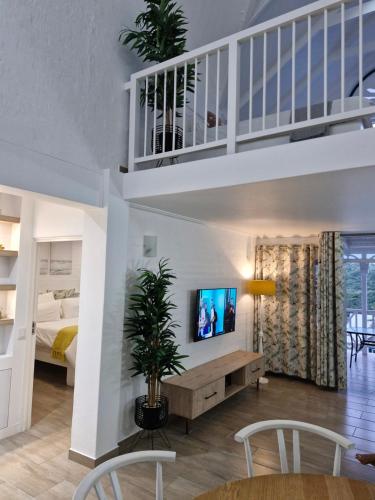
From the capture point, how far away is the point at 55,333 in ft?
16.4

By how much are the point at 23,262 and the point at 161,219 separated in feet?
4.99

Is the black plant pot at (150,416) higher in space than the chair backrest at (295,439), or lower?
lower

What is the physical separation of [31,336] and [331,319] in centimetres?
398

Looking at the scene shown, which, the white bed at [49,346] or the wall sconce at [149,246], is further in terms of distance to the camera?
the white bed at [49,346]

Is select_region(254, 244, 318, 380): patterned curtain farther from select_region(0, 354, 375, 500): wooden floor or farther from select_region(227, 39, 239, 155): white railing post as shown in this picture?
select_region(227, 39, 239, 155): white railing post

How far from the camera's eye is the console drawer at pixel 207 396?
3299 millimetres

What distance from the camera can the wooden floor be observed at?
2537mm

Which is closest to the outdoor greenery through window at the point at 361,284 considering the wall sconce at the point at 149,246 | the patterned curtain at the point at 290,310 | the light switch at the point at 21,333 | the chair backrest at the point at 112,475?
the patterned curtain at the point at 290,310

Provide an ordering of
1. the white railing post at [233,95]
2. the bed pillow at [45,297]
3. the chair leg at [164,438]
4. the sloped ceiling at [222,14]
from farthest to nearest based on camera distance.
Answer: the bed pillow at [45,297], the sloped ceiling at [222,14], the chair leg at [164,438], the white railing post at [233,95]

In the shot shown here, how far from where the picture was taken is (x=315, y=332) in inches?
201

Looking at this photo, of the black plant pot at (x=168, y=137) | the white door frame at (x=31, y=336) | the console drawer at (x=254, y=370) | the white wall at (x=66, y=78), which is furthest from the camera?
the console drawer at (x=254, y=370)

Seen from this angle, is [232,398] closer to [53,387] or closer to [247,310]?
[247,310]

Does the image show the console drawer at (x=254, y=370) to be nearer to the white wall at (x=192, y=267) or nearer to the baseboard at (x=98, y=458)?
the white wall at (x=192, y=267)

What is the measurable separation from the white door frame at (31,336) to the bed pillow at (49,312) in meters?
2.61
